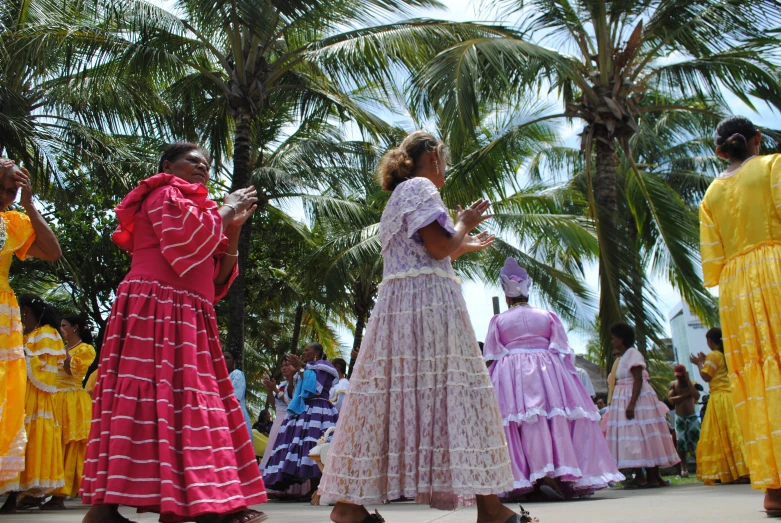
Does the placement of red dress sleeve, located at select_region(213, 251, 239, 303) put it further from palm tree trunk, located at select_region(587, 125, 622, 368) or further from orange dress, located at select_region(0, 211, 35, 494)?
palm tree trunk, located at select_region(587, 125, 622, 368)

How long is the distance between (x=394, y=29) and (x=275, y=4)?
98.3 inches

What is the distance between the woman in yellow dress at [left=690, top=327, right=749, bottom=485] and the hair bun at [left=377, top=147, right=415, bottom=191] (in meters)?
5.03

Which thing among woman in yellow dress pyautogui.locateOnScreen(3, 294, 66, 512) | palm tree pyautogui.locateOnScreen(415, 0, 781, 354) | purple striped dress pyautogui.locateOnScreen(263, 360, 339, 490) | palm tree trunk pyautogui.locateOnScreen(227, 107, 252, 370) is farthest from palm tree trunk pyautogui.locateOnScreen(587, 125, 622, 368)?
woman in yellow dress pyautogui.locateOnScreen(3, 294, 66, 512)

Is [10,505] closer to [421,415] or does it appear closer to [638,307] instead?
[421,415]

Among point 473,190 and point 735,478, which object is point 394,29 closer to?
point 473,190

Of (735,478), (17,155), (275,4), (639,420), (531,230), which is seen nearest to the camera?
(735,478)

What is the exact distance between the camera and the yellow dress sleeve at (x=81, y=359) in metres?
7.42

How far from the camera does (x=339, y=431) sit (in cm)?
368

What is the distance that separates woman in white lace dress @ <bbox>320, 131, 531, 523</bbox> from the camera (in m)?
3.46

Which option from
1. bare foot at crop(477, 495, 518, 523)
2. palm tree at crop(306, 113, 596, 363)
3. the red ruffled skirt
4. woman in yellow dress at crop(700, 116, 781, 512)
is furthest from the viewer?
palm tree at crop(306, 113, 596, 363)

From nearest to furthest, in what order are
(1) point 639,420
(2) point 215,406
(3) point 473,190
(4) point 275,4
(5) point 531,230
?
1. (2) point 215,406
2. (1) point 639,420
3. (4) point 275,4
4. (3) point 473,190
5. (5) point 531,230

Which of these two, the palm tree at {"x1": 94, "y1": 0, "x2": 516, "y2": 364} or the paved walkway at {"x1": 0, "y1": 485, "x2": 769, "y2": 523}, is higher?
the palm tree at {"x1": 94, "y1": 0, "x2": 516, "y2": 364}

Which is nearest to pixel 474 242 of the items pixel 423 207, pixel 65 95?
pixel 423 207

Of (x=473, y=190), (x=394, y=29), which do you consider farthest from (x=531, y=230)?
(x=394, y=29)
